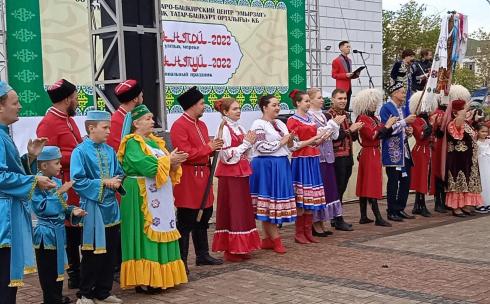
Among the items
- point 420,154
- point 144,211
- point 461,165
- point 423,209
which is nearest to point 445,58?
point 420,154

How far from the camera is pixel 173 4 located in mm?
11320

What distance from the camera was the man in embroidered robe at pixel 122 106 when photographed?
567 cm

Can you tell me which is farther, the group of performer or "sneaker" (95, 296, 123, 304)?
"sneaker" (95, 296, 123, 304)

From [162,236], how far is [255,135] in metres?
1.68

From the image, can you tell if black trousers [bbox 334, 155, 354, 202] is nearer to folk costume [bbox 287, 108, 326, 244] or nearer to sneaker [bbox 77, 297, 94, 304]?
folk costume [bbox 287, 108, 326, 244]

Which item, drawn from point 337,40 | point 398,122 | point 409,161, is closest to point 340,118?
point 398,122

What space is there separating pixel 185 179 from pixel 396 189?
12.5ft

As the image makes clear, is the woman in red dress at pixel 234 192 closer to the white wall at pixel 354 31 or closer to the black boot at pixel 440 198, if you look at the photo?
the black boot at pixel 440 198

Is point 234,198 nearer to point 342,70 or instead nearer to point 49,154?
point 49,154

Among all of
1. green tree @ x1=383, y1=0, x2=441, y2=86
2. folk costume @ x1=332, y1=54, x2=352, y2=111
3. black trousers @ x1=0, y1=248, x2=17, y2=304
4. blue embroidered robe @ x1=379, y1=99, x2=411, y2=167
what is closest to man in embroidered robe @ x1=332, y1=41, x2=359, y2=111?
folk costume @ x1=332, y1=54, x2=352, y2=111

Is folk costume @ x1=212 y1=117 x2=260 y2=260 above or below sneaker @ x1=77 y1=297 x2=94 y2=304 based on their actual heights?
above

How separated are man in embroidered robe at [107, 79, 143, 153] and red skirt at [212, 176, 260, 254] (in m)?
1.38

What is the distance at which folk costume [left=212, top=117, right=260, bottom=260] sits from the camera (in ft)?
21.1

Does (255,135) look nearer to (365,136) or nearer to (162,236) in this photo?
(162,236)
